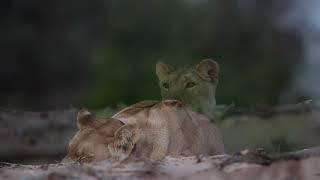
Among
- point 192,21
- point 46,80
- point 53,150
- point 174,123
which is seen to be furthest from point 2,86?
point 174,123

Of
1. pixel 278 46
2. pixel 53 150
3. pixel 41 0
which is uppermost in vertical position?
pixel 41 0

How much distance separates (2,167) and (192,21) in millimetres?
1205

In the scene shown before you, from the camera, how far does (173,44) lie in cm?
140

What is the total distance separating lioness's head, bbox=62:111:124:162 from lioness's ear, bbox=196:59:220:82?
0.10 metres

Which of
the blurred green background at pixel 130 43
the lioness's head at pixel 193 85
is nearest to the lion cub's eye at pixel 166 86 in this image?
the lioness's head at pixel 193 85

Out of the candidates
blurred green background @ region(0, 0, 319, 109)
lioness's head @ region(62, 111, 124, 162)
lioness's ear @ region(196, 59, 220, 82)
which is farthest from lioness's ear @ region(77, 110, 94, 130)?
blurred green background @ region(0, 0, 319, 109)

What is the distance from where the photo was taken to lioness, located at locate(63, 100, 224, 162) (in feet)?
1.42

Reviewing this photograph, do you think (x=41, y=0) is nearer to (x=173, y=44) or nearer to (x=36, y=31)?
(x=36, y=31)

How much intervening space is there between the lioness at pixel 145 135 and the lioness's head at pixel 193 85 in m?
0.04

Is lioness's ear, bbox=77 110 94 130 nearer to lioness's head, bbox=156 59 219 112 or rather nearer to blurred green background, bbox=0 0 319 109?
lioness's head, bbox=156 59 219 112

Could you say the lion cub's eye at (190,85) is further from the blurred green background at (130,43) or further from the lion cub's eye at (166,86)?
the blurred green background at (130,43)

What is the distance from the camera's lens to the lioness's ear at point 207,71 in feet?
1.73

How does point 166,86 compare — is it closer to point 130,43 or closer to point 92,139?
point 92,139

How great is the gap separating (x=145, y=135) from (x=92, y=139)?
0.12 ft
